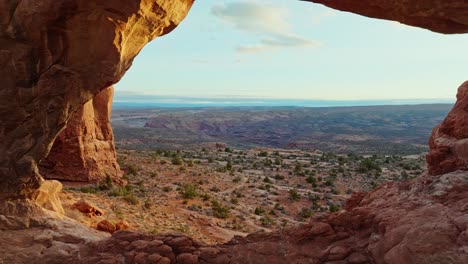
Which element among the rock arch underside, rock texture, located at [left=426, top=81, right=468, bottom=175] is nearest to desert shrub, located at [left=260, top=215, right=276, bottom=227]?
the rock arch underside

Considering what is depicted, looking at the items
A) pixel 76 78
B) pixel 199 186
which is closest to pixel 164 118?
pixel 199 186

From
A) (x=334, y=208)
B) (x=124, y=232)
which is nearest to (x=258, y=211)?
(x=334, y=208)

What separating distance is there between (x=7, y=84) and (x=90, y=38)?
2.08m

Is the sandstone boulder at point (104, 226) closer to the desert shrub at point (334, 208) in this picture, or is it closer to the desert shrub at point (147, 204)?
the desert shrub at point (147, 204)

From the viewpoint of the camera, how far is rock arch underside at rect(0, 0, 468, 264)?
6156mm

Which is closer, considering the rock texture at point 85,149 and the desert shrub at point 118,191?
the desert shrub at point 118,191

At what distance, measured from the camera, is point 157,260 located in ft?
22.2

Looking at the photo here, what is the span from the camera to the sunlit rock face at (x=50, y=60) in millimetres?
7953

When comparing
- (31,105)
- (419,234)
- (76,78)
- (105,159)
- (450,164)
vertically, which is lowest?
(105,159)

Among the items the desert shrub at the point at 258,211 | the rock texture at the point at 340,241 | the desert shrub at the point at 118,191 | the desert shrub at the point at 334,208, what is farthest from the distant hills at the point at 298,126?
the rock texture at the point at 340,241

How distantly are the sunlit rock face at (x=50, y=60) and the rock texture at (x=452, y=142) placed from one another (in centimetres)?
674

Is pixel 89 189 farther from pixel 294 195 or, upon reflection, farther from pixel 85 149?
pixel 294 195

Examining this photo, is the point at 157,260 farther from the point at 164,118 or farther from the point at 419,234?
the point at 164,118

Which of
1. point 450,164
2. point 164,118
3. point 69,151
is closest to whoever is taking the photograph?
point 450,164
